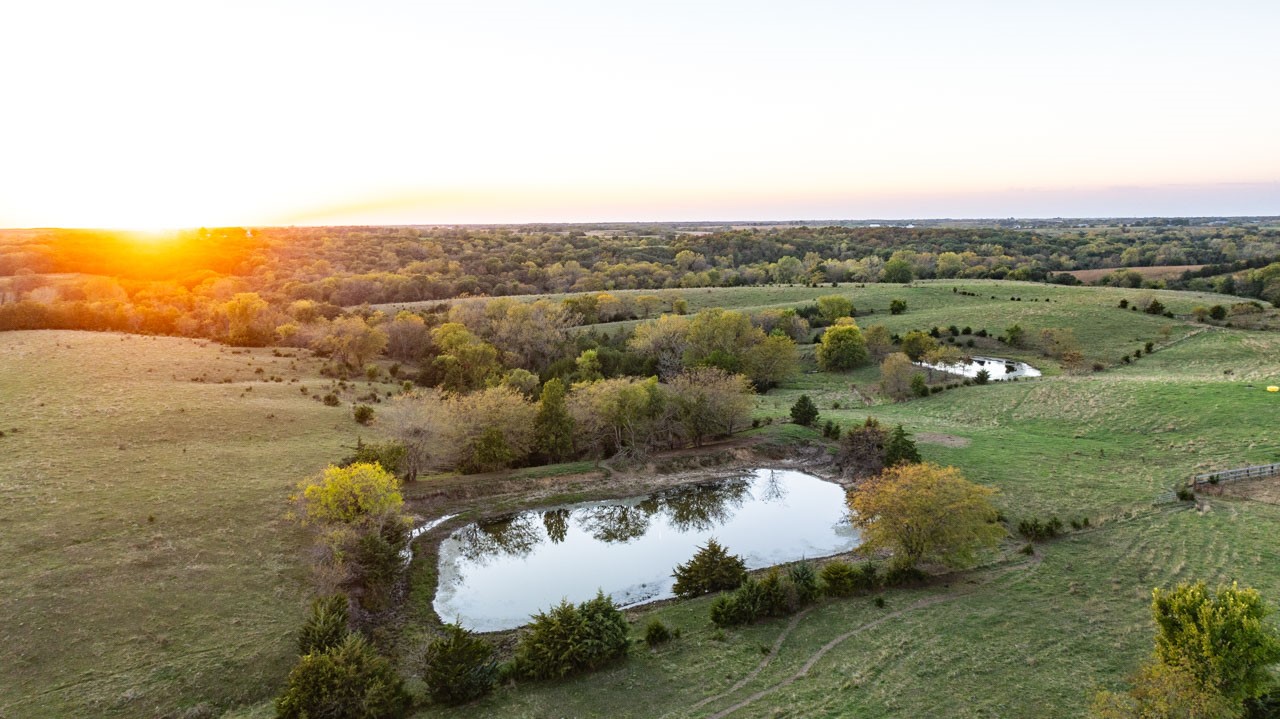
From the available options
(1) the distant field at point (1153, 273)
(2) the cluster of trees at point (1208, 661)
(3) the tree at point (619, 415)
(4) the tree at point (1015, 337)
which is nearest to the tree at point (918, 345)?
(4) the tree at point (1015, 337)

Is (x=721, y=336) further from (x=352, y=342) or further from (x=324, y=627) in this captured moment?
(x=324, y=627)

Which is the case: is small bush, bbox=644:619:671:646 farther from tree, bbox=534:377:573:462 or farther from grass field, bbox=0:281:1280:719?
tree, bbox=534:377:573:462

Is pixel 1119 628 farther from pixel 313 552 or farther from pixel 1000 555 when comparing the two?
pixel 313 552

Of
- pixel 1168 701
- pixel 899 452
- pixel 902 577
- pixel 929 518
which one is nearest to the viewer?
pixel 1168 701

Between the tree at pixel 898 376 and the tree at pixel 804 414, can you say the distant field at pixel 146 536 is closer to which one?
the tree at pixel 804 414

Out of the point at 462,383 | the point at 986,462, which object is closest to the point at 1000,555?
the point at 986,462

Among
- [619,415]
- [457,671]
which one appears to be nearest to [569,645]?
[457,671]
